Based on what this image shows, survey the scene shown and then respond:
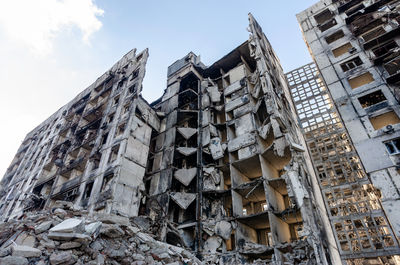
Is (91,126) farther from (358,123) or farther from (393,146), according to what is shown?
(393,146)

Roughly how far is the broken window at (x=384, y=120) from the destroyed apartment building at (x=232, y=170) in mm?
654

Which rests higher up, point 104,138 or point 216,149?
point 104,138

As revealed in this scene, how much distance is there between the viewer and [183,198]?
19125 millimetres

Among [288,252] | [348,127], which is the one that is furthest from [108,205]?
[348,127]

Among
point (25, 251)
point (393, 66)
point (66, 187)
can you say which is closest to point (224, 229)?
point (25, 251)

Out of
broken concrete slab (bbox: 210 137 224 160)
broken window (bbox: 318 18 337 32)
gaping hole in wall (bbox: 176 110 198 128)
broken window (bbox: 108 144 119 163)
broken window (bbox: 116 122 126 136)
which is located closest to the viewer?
broken concrete slab (bbox: 210 137 224 160)

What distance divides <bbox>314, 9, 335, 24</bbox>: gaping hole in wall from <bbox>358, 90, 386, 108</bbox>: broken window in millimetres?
13672

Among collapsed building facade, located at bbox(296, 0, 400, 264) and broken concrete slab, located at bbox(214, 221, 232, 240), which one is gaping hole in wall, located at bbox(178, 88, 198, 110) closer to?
collapsed building facade, located at bbox(296, 0, 400, 264)

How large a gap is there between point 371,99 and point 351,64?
4.55 meters

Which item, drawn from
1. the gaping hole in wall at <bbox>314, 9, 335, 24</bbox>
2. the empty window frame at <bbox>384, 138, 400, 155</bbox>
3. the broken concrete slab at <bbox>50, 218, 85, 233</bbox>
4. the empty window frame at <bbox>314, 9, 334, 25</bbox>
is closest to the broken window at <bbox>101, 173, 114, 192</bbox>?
the broken concrete slab at <bbox>50, 218, 85, 233</bbox>

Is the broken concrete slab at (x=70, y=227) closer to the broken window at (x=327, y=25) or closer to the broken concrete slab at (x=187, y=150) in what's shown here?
the broken concrete slab at (x=187, y=150)

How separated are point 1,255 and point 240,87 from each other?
2187 centimetres

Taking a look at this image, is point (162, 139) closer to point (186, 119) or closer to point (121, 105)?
point (186, 119)

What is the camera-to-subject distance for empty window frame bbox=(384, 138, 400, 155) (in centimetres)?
1619
